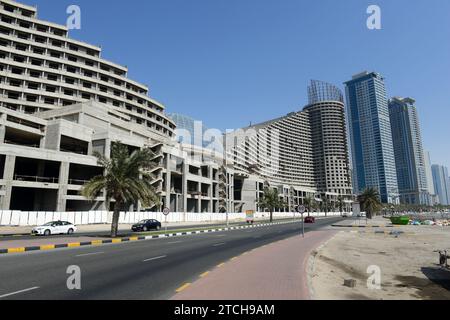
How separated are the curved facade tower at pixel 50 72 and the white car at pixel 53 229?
153 ft

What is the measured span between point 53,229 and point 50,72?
5344 centimetres

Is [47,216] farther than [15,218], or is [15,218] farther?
[47,216]

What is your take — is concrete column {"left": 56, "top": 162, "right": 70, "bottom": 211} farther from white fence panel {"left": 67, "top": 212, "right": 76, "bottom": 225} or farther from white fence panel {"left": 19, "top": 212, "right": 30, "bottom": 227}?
white fence panel {"left": 19, "top": 212, "right": 30, "bottom": 227}

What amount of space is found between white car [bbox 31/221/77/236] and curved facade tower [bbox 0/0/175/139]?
46551 millimetres

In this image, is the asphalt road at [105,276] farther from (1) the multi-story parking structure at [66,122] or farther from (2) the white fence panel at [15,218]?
(1) the multi-story parking structure at [66,122]

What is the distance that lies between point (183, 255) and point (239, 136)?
588 feet

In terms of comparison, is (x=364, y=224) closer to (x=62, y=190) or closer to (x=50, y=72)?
(x=62, y=190)

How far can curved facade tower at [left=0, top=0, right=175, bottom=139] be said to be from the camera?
221 ft

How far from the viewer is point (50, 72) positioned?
70.6 m

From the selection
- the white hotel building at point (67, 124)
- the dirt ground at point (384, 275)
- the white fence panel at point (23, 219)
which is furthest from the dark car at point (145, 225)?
the dirt ground at point (384, 275)

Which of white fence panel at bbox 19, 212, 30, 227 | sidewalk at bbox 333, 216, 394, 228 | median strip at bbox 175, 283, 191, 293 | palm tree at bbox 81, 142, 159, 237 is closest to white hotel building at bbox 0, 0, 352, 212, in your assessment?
white fence panel at bbox 19, 212, 30, 227

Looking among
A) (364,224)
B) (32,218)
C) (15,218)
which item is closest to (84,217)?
(32,218)

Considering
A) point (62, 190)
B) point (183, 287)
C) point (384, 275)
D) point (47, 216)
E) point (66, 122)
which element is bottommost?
point (384, 275)
